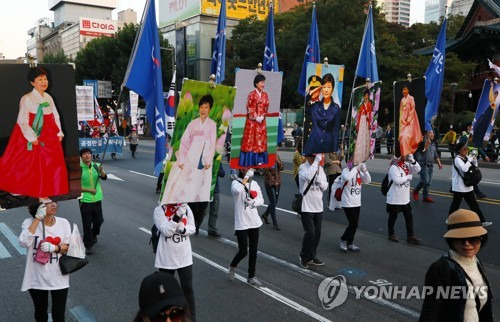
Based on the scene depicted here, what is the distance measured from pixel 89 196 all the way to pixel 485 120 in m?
7.53

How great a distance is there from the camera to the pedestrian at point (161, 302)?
2262 millimetres

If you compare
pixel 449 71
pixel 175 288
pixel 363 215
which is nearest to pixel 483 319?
pixel 175 288

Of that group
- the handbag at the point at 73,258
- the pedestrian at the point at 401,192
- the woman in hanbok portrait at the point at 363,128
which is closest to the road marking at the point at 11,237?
the handbag at the point at 73,258

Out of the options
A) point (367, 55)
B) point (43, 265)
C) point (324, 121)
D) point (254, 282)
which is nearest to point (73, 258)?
point (43, 265)

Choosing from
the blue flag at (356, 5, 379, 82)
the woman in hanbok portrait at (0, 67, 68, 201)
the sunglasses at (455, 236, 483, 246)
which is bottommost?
the sunglasses at (455, 236, 483, 246)

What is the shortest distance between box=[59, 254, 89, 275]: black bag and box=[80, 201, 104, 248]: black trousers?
3.45m

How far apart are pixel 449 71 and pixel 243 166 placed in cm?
2627

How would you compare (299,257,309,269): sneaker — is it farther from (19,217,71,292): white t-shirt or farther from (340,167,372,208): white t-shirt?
(19,217,71,292): white t-shirt

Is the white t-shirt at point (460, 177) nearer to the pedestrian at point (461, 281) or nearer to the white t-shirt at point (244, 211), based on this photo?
the white t-shirt at point (244, 211)

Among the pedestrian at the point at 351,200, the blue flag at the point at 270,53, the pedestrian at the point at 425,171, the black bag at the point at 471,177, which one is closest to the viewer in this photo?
the pedestrian at the point at 351,200

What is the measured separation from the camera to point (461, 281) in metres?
2.85

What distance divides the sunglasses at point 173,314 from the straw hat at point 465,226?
1863mm

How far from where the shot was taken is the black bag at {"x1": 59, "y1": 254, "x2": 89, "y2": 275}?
4207mm

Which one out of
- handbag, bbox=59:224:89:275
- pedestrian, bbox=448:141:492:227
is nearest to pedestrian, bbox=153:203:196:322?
handbag, bbox=59:224:89:275
